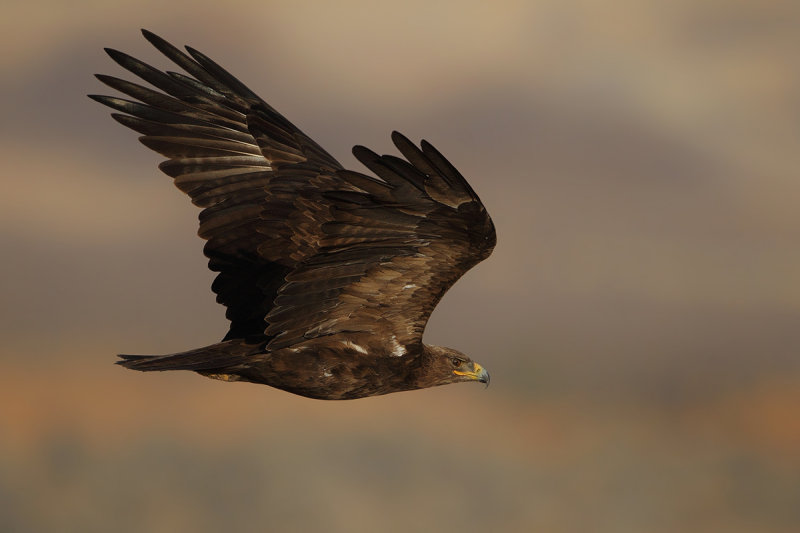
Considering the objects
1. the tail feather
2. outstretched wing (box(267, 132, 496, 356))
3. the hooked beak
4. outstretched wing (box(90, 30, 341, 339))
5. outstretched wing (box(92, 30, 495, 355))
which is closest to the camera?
outstretched wing (box(267, 132, 496, 356))

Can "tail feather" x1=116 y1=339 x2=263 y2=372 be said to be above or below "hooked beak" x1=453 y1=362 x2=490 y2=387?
above

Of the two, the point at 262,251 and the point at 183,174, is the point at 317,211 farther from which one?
the point at 183,174

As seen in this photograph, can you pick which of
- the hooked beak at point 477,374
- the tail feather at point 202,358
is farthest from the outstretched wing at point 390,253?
the hooked beak at point 477,374

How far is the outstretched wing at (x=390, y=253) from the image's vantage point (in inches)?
373

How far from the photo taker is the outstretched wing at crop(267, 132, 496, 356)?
9469mm

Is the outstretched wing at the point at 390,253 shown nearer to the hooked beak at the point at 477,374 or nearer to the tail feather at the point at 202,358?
the tail feather at the point at 202,358

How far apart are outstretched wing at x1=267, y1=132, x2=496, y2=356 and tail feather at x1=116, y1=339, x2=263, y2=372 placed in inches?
20.6

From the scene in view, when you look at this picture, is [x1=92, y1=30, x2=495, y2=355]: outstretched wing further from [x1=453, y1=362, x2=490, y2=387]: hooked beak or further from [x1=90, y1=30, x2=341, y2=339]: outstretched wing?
[x1=453, y1=362, x2=490, y2=387]: hooked beak

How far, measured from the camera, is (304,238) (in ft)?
36.9

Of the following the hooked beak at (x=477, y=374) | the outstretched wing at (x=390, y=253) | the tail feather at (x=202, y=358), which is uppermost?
the outstretched wing at (x=390, y=253)

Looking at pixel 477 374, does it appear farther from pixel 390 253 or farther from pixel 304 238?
pixel 390 253

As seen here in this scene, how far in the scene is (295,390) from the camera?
1102 cm

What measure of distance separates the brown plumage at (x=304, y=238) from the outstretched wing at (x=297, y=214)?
0.04 feet

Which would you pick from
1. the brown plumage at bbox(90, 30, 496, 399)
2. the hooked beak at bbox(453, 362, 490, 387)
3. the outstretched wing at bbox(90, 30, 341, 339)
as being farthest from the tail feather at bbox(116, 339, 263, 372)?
the hooked beak at bbox(453, 362, 490, 387)
